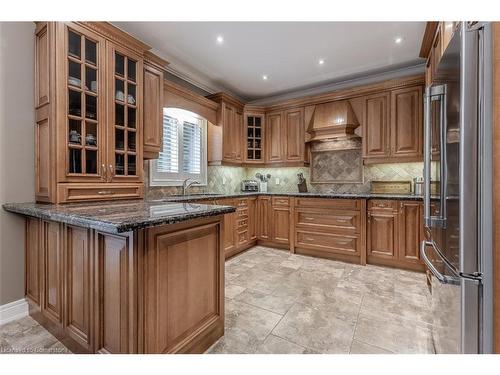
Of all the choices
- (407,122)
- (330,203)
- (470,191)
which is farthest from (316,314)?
(407,122)

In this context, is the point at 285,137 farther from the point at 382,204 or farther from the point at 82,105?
the point at 82,105

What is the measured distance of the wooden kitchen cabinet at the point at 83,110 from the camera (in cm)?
190

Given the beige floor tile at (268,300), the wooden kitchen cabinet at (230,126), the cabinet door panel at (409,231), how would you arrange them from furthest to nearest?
the wooden kitchen cabinet at (230,126) < the cabinet door panel at (409,231) < the beige floor tile at (268,300)

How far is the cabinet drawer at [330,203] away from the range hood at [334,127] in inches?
42.1

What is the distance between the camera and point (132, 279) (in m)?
1.14

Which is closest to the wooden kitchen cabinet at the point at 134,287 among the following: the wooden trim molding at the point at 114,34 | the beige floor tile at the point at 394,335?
the beige floor tile at the point at 394,335

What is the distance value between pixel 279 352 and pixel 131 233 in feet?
4.02

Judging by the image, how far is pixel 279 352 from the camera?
5.08 feet

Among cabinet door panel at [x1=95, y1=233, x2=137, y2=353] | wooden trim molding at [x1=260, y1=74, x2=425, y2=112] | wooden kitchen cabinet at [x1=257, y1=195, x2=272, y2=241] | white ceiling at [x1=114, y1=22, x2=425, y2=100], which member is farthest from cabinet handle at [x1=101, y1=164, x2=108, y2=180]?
wooden trim molding at [x1=260, y1=74, x2=425, y2=112]

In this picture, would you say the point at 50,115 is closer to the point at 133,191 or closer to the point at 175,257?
the point at 133,191

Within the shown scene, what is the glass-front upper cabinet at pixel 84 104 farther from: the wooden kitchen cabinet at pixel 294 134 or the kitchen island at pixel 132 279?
the wooden kitchen cabinet at pixel 294 134

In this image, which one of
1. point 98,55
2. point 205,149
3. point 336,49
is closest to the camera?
point 98,55

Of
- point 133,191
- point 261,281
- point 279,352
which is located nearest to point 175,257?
point 279,352

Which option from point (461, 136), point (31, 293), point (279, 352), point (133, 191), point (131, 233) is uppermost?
point (461, 136)
